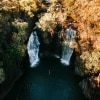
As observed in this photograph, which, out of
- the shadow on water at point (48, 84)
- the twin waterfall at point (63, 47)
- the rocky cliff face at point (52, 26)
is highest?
the rocky cliff face at point (52, 26)

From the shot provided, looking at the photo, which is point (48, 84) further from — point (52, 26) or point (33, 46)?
point (52, 26)

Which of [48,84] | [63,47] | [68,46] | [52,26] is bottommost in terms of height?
[48,84]

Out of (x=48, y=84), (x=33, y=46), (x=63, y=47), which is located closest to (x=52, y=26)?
(x=63, y=47)

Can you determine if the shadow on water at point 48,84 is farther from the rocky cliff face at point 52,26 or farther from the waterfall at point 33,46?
the rocky cliff face at point 52,26

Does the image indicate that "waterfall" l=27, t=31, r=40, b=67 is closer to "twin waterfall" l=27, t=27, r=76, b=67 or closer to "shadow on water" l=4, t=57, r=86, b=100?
"twin waterfall" l=27, t=27, r=76, b=67

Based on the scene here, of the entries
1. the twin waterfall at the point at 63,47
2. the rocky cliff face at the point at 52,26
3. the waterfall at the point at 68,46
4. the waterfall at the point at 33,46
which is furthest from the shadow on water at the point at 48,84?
the rocky cliff face at the point at 52,26

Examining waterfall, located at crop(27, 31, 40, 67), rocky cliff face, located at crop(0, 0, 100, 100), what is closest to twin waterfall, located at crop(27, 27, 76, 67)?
waterfall, located at crop(27, 31, 40, 67)
